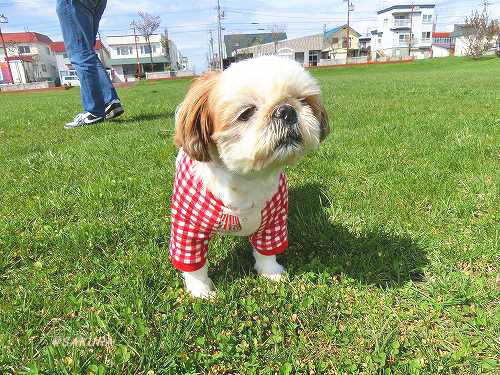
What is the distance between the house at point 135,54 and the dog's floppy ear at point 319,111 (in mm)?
83427

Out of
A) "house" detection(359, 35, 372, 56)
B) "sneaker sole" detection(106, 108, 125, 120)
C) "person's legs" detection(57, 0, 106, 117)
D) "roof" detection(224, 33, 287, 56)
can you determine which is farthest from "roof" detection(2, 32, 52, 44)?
"person's legs" detection(57, 0, 106, 117)

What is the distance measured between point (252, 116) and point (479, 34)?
69437 millimetres

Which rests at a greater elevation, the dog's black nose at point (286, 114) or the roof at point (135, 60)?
the dog's black nose at point (286, 114)

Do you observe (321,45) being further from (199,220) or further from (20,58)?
(199,220)

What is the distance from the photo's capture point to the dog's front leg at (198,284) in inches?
96.7

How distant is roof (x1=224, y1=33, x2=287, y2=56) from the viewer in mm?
88188

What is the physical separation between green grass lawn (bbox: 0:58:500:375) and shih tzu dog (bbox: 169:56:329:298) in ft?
1.19

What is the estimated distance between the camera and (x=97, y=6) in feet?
23.1

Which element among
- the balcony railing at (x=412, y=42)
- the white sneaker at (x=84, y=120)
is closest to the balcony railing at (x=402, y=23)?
the balcony railing at (x=412, y=42)

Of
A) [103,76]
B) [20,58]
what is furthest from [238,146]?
[20,58]

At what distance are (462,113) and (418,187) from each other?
458cm

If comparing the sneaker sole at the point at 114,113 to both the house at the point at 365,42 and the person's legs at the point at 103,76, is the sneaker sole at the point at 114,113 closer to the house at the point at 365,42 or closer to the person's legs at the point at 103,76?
the person's legs at the point at 103,76

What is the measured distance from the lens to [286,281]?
2.61 meters

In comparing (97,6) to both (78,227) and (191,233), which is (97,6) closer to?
(78,227)
